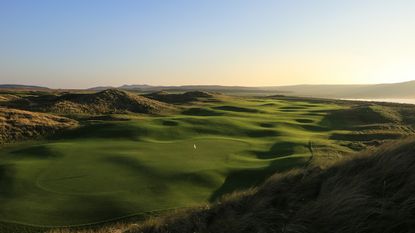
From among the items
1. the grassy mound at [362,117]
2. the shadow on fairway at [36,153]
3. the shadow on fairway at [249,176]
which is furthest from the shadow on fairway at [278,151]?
the grassy mound at [362,117]

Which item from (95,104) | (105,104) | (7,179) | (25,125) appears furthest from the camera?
(105,104)

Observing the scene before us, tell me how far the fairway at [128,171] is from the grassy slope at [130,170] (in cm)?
3

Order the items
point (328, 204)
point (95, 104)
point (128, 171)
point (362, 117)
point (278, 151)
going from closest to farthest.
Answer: point (328, 204) → point (128, 171) → point (278, 151) → point (362, 117) → point (95, 104)

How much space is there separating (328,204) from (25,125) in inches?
1184

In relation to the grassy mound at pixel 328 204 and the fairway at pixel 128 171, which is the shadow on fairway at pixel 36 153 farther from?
the grassy mound at pixel 328 204

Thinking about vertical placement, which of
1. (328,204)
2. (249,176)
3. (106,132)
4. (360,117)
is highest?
(328,204)

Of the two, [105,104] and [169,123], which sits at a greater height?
[105,104]

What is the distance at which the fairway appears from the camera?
14.0 m

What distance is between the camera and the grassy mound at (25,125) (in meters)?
30.9

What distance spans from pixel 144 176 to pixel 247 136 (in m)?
15.4

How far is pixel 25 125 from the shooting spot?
33.2 meters

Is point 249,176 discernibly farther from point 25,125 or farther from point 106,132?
point 25,125

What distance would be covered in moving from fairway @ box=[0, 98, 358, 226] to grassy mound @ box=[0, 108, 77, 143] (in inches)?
102

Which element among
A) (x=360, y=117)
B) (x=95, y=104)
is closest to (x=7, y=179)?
(x=95, y=104)
